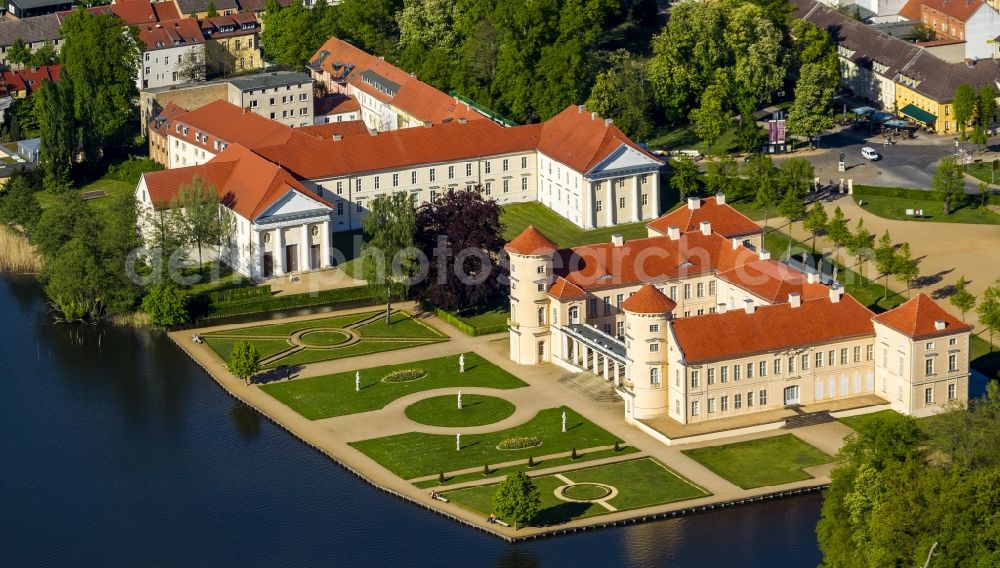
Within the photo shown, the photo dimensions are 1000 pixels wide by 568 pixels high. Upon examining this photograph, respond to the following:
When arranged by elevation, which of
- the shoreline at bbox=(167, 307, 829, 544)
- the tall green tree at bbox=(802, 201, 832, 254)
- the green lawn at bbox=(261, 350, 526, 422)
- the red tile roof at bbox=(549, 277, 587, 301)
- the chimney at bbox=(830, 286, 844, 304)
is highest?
the chimney at bbox=(830, 286, 844, 304)

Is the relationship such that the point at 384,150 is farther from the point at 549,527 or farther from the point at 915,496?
the point at 915,496

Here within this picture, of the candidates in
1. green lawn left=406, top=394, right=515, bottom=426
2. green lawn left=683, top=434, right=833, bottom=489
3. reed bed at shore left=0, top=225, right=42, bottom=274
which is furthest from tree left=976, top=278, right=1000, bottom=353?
reed bed at shore left=0, top=225, right=42, bottom=274

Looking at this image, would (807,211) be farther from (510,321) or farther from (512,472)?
(512,472)

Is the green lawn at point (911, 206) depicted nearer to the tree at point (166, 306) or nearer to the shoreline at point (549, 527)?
the shoreline at point (549, 527)

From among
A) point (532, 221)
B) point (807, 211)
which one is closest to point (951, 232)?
point (807, 211)

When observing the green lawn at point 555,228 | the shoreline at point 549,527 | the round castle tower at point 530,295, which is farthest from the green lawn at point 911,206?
the shoreline at point 549,527

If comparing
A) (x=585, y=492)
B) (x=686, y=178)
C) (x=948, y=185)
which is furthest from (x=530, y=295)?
(x=948, y=185)

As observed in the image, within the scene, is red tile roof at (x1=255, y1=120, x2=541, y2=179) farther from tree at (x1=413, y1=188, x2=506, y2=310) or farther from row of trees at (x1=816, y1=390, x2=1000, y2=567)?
row of trees at (x1=816, y1=390, x2=1000, y2=567)
